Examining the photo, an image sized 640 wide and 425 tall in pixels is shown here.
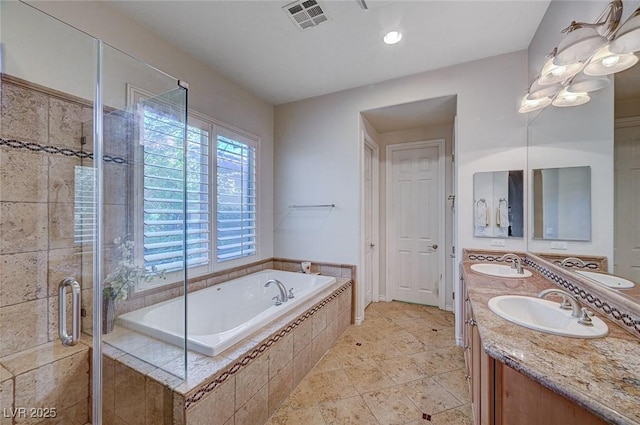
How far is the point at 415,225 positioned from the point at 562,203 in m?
1.92

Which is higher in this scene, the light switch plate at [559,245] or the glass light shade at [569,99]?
the glass light shade at [569,99]

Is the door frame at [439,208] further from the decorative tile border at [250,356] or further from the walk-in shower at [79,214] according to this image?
the walk-in shower at [79,214]

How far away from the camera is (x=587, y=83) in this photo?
145 cm

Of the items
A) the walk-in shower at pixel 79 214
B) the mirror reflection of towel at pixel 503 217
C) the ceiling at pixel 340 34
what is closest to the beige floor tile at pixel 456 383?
the mirror reflection of towel at pixel 503 217

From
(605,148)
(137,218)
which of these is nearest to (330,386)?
(137,218)

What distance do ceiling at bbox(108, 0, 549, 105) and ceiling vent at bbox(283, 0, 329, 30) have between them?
39mm

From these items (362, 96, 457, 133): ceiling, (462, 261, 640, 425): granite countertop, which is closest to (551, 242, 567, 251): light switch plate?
(462, 261, 640, 425): granite countertop

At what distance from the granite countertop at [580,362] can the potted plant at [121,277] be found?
2111mm

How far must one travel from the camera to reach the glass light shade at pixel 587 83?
1306 mm

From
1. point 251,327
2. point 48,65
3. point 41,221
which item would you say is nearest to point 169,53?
point 48,65

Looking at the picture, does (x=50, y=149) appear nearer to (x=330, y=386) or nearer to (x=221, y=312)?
(x=221, y=312)

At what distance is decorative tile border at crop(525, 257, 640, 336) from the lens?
103cm

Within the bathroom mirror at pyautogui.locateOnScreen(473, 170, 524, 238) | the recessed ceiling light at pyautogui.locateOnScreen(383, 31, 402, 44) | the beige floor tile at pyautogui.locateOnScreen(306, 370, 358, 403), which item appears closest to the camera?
the beige floor tile at pyautogui.locateOnScreen(306, 370, 358, 403)

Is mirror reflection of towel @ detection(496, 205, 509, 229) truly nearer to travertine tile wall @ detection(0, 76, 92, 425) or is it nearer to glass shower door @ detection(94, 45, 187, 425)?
glass shower door @ detection(94, 45, 187, 425)
